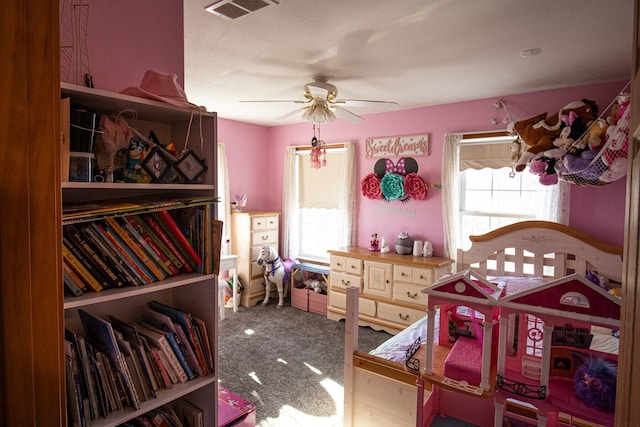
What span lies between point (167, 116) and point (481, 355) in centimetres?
146

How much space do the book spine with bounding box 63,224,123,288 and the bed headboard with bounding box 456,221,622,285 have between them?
2652 millimetres

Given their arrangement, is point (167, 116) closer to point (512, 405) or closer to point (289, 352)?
point (512, 405)

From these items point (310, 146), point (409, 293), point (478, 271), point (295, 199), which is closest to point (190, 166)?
point (478, 271)

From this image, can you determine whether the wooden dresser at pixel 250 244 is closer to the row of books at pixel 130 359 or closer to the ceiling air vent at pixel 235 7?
the ceiling air vent at pixel 235 7

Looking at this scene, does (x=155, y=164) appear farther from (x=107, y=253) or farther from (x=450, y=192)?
(x=450, y=192)

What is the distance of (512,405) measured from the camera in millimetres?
1405

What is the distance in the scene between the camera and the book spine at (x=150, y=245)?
4.25ft

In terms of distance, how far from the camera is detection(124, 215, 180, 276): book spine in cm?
129

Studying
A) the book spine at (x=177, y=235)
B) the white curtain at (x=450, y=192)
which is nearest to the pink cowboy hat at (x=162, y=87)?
the book spine at (x=177, y=235)

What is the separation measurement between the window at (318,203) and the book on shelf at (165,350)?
3.23 metres

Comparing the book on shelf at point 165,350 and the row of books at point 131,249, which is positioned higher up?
the row of books at point 131,249

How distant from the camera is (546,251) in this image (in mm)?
2924

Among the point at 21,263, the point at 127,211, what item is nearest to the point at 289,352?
the point at 127,211

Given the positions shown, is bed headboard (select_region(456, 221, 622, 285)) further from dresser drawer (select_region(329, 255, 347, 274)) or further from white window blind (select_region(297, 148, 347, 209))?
white window blind (select_region(297, 148, 347, 209))
